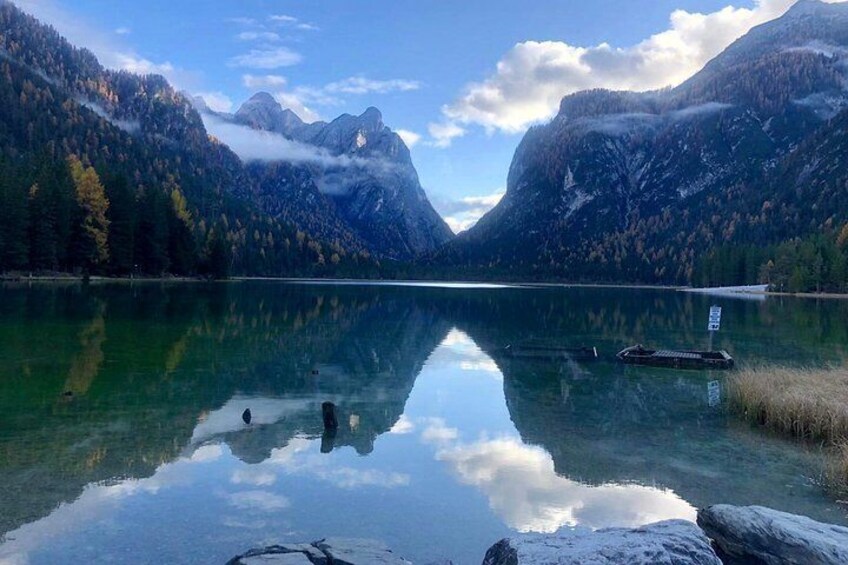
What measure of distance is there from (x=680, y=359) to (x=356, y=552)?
Answer: 30.7 meters

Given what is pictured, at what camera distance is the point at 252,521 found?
12.4 meters

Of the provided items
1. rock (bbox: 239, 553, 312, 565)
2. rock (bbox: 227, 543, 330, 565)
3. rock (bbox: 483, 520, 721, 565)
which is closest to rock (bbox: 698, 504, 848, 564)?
rock (bbox: 483, 520, 721, 565)

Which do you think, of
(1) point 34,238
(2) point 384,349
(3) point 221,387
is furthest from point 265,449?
(1) point 34,238

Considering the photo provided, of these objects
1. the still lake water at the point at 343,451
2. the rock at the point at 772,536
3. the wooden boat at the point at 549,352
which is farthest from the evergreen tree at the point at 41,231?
the rock at the point at 772,536

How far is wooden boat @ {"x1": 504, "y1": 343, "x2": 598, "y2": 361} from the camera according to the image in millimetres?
Result: 39344

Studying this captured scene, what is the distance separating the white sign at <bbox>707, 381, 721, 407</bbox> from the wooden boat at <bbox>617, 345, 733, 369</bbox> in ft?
16.5

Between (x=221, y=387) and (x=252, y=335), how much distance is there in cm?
A: 1861

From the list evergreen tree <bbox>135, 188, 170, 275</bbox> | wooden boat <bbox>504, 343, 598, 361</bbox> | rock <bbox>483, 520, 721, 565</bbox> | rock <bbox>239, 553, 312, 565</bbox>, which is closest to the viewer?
rock <bbox>483, 520, 721, 565</bbox>

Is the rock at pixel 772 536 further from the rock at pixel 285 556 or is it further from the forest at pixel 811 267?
the forest at pixel 811 267

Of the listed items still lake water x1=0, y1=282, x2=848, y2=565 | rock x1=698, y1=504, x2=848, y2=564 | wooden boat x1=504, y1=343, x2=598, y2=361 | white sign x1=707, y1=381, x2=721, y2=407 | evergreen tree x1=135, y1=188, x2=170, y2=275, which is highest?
evergreen tree x1=135, y1=188, x2=170, y2=275

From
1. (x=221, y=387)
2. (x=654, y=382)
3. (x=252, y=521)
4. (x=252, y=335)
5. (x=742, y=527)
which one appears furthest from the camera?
(x=252, y=335)

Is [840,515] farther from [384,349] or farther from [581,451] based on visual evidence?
[384,349]

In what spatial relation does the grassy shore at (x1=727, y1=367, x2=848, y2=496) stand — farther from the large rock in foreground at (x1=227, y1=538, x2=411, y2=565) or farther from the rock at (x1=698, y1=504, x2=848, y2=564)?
the large rock in foreground at (x1=227, y1=538, x2=411, y2=565)

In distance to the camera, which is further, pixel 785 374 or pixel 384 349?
pixel 384 349
